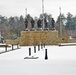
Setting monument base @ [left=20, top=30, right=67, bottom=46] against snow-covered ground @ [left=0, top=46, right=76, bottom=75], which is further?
monument base @ [left=20, top=30, right=67, bottom=46]

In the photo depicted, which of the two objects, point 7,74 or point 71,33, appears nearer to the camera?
point 7,74

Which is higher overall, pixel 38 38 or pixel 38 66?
pixel 38 38

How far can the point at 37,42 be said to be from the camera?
143 ft

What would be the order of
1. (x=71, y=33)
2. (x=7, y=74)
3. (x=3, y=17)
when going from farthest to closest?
(x=3, y=17) → (x=71, y=33) → (x=7, y=74)

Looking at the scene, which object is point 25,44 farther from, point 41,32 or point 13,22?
point 13,22

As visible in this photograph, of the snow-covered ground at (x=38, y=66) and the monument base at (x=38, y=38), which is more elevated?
the monument base at (x=38, y=38)

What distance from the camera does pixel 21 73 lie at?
989cm

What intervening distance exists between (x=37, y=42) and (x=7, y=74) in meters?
34.1

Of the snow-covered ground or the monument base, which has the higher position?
the monument base

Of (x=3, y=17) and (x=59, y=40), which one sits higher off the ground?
(x=3, y=17)

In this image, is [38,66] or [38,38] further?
[38,38]

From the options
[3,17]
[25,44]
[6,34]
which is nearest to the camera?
[25,44]

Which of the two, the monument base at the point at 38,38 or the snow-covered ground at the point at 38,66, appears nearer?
the snow-covered ground at the point at 38,66

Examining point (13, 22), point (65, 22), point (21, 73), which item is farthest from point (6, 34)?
point (21, 73)
